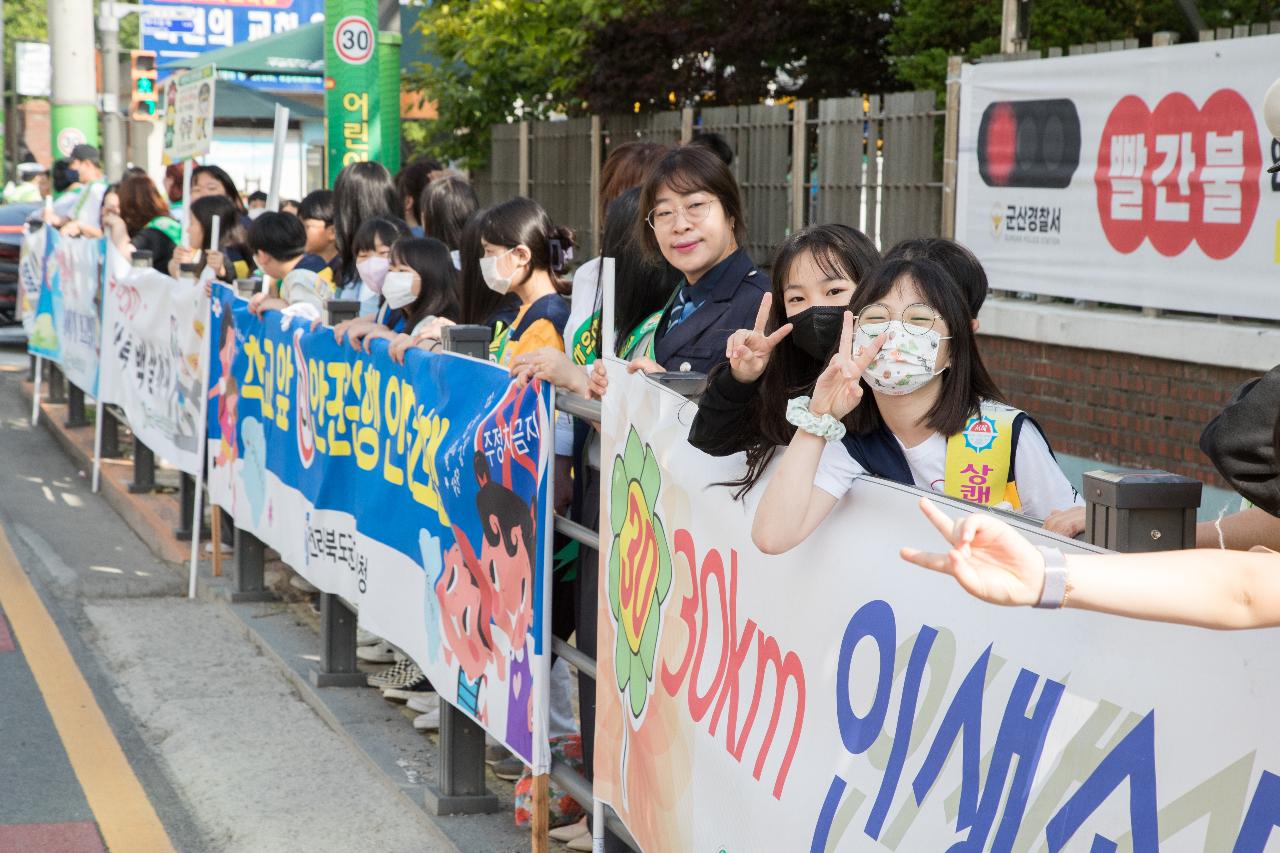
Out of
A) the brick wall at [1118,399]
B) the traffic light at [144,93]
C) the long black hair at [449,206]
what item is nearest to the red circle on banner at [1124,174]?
the brick wall at [1118,399]

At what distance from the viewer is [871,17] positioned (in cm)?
1633

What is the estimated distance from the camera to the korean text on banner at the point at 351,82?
1144cm

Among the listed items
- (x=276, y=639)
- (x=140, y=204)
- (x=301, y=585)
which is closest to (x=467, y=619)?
→ (x=276, y=639)

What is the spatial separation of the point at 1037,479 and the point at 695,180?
1538mm

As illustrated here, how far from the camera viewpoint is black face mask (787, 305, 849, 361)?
2.97 metres

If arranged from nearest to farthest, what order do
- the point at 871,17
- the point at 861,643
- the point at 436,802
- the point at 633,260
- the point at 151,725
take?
the point at 861,643
the point at 633,260
the point at 436,802
the point at 151,725
the point at 871,17

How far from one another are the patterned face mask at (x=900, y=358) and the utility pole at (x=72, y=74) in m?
17.6

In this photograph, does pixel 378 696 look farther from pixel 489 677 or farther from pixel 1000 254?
pixel 1000 254

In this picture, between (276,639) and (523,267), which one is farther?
(276,639)

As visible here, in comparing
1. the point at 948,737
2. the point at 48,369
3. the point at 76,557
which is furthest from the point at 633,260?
the point at 48,369

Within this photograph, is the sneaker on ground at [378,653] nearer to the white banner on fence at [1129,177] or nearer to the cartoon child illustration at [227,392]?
the cartoon child illustration at [227,392]

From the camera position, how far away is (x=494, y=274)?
5141mm

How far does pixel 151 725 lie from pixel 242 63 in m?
13.2

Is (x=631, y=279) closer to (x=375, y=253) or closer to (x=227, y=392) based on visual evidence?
(x=375, y=253)
